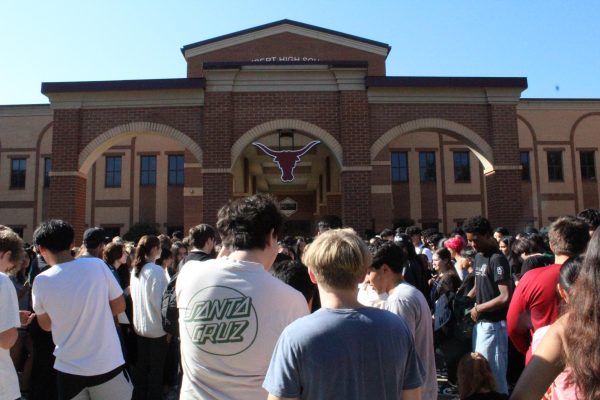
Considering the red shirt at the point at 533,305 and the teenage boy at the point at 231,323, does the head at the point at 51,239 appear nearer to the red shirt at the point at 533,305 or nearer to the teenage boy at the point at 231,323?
the teenage boy at the point at 231,323

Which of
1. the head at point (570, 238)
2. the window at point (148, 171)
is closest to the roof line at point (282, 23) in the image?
the window at point (148, 171)

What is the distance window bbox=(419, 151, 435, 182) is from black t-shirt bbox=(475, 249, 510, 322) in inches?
932

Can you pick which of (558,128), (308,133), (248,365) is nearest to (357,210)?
(308,133)

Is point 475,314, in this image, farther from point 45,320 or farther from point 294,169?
point 294,169

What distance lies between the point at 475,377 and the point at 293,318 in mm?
1398

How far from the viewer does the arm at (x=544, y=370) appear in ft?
6.18

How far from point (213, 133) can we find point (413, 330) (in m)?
10.7

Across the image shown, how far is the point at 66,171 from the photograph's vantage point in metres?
13.4

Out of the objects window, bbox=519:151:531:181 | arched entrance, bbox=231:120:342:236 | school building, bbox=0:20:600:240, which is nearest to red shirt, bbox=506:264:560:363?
arched entrance, bbox=231:120:342:236

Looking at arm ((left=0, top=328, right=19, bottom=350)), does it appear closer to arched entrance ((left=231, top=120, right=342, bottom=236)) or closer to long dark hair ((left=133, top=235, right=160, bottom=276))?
long dark hair ((left=133, top=235, right=160, bottom=276))

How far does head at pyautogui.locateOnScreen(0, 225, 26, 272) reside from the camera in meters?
3.66

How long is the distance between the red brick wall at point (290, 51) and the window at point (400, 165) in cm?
502

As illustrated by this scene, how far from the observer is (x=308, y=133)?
1343cm

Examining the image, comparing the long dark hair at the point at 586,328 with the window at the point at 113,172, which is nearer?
the long dark hair at the point at 586,328
